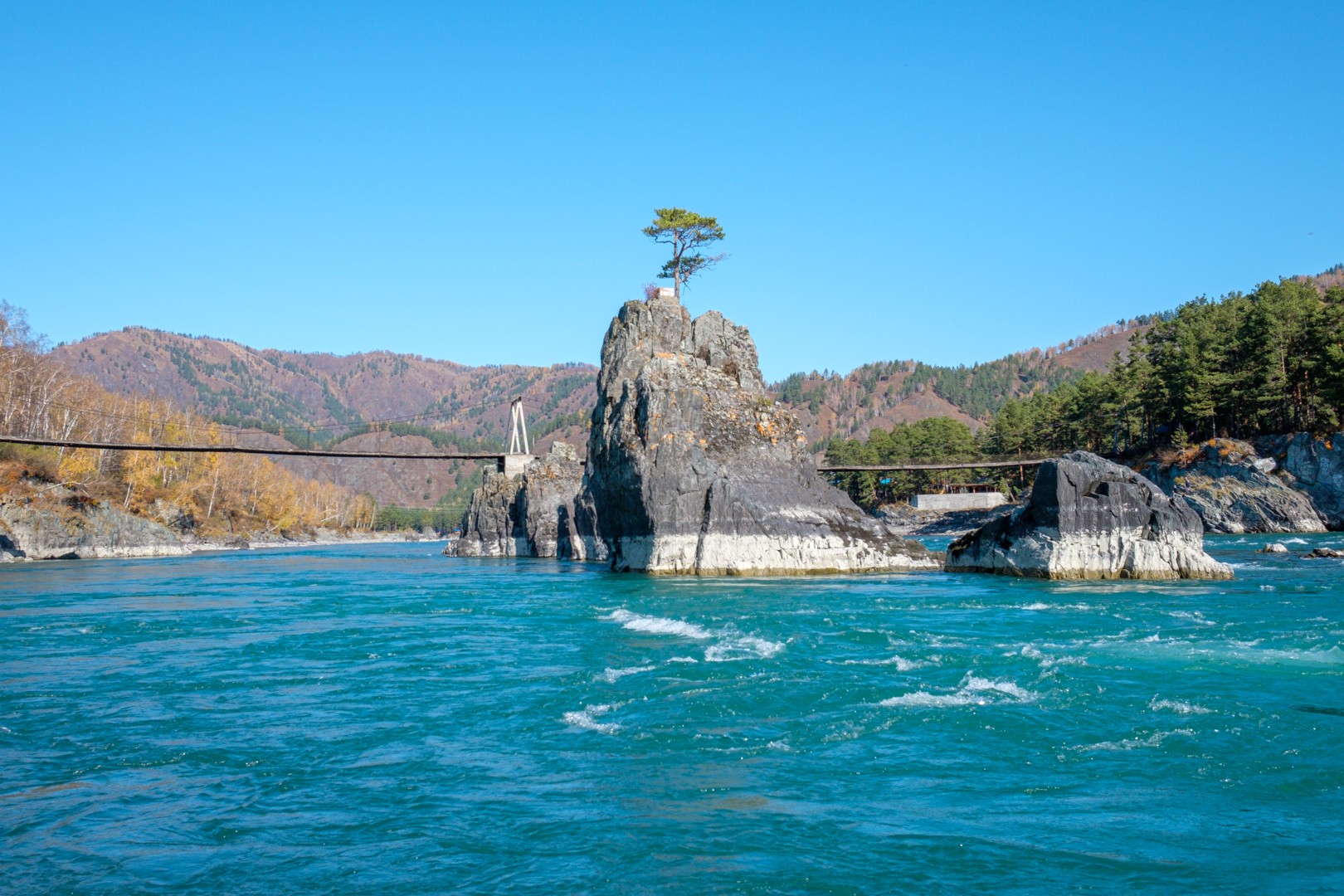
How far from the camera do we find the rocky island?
40.1 meters

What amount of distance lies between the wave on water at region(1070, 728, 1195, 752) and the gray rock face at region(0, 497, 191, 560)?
71887mm

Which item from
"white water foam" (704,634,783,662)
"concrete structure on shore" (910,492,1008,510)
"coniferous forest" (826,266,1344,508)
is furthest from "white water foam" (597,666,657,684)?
"concrete structure on shore" (910,492,1008,510)

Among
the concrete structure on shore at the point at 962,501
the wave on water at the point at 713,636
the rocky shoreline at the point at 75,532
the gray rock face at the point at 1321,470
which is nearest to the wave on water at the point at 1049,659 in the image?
the wave on water at the point at 713,636

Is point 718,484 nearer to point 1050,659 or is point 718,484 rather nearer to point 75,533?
point 1050,659

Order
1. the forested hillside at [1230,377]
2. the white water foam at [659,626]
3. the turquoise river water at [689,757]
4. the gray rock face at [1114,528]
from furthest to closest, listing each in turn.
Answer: the forested hillside at [1230,377] < the gray rock face at [1114,528] < the white water foam at [659,626] < the turquoise river water at [689,757]

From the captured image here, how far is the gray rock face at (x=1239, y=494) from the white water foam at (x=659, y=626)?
176 ft

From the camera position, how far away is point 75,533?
71.9 m

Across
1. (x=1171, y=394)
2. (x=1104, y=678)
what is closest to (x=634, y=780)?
(x=1104, y=678)

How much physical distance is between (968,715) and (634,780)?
5190mm

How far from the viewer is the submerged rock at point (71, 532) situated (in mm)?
66600

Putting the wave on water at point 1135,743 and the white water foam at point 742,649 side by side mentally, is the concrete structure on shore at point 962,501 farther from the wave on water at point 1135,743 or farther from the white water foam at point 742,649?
the wave on water at point 1135,743

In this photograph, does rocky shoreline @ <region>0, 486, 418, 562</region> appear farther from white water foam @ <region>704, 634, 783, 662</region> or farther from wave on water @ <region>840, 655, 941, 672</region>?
wave on water @ <region>840, 655, 941, 672</region>

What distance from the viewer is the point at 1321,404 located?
71.1m

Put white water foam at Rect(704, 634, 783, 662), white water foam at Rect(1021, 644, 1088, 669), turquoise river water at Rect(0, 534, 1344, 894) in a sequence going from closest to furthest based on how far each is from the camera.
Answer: turquoise river water at Rect(0, 534, 1344, 894) → white water foam at Rect(1021, 644, 1088, 669) → white water foam at Rect(704, 634, 783, 662)
